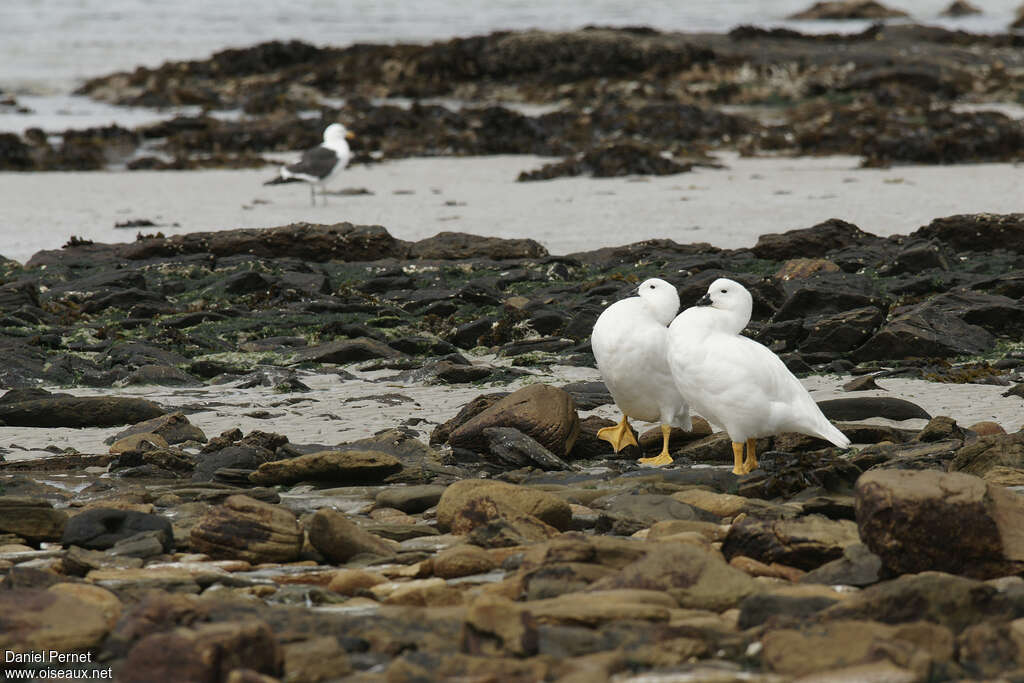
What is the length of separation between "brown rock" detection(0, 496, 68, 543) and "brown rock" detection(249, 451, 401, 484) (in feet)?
4.25

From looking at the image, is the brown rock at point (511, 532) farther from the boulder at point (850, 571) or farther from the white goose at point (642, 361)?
the white goose at point (642, 361)

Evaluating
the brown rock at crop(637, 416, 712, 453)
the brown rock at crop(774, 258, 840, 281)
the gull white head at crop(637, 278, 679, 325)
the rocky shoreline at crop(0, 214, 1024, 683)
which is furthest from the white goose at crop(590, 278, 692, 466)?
the brown rock at crop(774, 258, 840, 281)

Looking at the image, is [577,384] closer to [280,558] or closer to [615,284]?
[615,284]

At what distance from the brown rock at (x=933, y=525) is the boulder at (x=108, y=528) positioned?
290 cm

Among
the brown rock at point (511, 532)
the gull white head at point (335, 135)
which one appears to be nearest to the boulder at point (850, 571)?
the brown rock at point (511, 532)

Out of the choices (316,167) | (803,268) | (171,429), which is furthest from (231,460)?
(316,167)

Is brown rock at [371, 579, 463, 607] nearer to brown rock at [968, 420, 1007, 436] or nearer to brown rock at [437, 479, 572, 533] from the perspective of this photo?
brown rock at [437, 479, 572, 533]

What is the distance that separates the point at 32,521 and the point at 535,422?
2.85 meters

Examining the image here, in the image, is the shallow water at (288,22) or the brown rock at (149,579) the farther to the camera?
the shallow water at (288,22)

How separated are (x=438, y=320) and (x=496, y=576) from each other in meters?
6.65

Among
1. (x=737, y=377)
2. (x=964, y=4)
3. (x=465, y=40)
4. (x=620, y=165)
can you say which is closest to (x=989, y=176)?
(x=620, y=165)

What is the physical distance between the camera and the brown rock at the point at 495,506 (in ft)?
18.7

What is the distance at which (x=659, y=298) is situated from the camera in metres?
7.44

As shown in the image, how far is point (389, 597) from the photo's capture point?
4.72m
